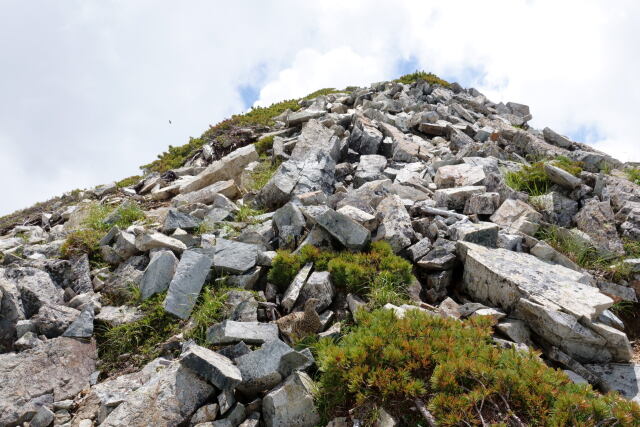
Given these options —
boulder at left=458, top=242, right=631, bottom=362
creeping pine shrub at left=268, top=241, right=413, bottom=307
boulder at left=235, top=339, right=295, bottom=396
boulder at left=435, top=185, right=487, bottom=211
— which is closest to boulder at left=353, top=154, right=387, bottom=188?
boulder at left=435, top=185, right=487, bottom=211

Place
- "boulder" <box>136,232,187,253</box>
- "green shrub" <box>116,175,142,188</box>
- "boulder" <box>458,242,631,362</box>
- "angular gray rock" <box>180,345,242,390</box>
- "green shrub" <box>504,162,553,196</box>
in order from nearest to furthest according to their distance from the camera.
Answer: "angular gray rock" <box>180,345,242,390</box> < "boulder" <box>458,242,631,362</box> < "boulder" <box>136,232,187,253</box> < "green shrub" <box>504,162,553,196</box> < "green shrub" <box>116,175,142,188</box>

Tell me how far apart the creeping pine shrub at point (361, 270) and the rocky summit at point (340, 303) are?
0.04 meters

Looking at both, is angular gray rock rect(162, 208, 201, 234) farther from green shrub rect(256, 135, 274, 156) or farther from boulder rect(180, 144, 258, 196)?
green shrub rect(256, 135, 274, 156)

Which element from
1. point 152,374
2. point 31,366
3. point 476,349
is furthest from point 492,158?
point 31,366

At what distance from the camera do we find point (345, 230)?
26.5 feet

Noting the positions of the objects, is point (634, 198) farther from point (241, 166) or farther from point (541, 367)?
point (241, 166)

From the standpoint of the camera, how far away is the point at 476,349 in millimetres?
4930

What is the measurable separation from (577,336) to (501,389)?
2.63 m

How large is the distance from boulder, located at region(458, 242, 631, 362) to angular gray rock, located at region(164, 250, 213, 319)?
4.99 meters

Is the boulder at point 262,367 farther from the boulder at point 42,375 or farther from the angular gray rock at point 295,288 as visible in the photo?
the boulder at point 42,375

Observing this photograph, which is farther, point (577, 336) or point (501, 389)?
point (577, 336)

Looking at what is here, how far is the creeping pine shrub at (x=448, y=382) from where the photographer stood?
13.5 feet

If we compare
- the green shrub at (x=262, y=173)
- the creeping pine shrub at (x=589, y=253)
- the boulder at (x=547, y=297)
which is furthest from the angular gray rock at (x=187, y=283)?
the creeping pine shrub at (x=589, y=253)

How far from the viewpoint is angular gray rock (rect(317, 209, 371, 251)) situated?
313 inches
